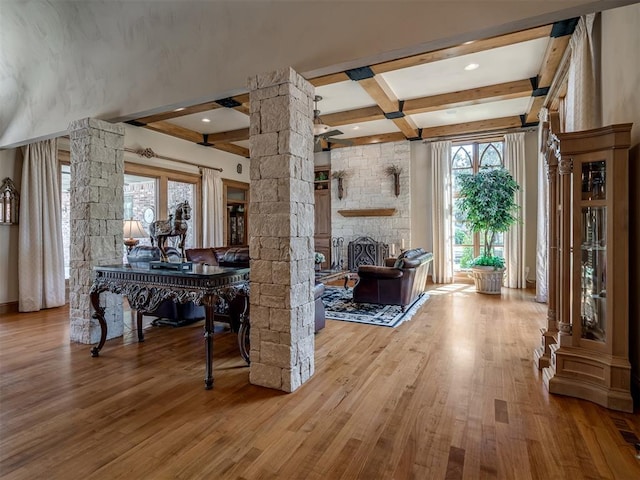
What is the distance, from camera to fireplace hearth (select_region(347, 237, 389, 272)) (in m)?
7.82

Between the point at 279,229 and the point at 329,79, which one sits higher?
the point at 329,79

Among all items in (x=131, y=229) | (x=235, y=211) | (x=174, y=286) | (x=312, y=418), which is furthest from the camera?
(x=235, y=211)

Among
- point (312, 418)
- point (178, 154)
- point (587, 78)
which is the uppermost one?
point (178, 154)

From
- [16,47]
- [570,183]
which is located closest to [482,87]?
[570,183]

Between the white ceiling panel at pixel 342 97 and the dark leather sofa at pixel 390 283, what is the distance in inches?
102

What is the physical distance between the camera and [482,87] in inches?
200

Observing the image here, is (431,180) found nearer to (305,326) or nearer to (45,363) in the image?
(305,326)

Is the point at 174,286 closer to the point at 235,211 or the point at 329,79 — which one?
the point at 329,79

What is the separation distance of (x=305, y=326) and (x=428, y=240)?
18.7 feet

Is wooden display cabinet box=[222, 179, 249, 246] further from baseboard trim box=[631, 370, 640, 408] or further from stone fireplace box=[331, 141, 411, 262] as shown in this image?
baseboard trim box=[631, 370, 640, 408]

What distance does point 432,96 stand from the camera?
17.8 feet

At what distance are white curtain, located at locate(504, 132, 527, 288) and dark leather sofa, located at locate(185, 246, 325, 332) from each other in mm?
4727

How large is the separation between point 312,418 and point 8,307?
5296 millimetres

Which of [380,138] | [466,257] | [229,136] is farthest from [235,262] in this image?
[466,257]
